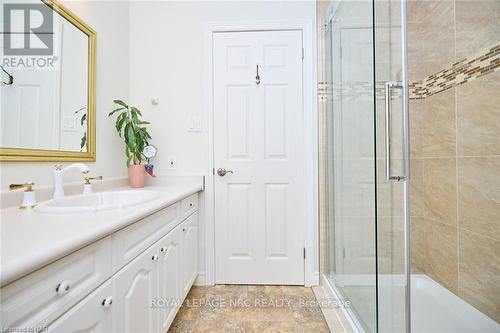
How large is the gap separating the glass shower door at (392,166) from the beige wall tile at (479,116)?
2.01 ft

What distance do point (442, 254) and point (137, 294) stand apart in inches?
68.6

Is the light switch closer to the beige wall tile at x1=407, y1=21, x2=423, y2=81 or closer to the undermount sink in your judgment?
the undermount sink

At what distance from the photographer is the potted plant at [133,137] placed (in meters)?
1.79

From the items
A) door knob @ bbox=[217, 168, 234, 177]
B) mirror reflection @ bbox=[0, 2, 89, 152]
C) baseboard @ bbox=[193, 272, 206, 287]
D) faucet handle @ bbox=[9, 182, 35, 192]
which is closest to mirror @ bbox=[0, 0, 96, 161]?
mirror reflection @ bbox=[0, 2, 89, 152]

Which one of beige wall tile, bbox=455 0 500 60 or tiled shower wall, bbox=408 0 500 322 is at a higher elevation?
beige wall tile, bbox=455 0 500 60

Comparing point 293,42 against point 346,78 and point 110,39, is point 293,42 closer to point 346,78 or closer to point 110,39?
point 346,78

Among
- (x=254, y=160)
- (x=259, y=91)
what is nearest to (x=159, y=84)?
(x=259, y=91)

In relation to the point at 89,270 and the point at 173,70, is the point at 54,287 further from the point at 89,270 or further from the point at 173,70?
the point at 173,70

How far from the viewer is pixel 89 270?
0.74m

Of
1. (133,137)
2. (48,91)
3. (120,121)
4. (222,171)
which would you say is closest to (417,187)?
(222,171)

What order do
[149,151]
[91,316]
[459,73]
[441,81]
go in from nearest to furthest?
[91,316]
[459,73]
[441,81]
[149,151]

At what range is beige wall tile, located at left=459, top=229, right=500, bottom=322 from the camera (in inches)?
47.8

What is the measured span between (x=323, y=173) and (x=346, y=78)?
0.74 meters

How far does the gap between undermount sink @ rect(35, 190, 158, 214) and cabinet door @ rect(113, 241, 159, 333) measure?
0.23 m
